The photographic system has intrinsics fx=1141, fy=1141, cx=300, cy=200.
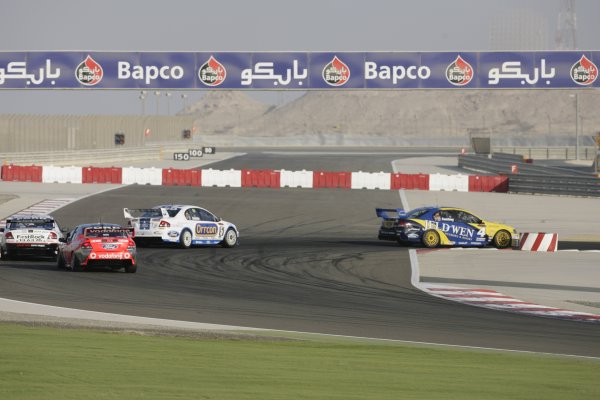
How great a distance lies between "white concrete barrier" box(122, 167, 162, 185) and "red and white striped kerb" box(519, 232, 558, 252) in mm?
25869

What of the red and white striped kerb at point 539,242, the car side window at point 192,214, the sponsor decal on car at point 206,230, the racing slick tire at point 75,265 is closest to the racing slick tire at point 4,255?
the racing slick tire at point 75,265

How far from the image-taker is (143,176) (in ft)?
178

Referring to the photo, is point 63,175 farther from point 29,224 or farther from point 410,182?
point 29,224

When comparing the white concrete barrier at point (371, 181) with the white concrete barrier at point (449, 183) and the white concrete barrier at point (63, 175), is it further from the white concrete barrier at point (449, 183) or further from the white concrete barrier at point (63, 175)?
the white concrete barrier at point (63, 175)

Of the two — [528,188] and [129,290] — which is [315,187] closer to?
[528,188]

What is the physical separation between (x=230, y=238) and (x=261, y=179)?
22574 millimetres

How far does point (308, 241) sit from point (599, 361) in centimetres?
1927

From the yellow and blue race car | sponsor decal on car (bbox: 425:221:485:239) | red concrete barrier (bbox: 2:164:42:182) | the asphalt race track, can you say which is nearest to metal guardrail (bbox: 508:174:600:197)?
the asphalt race track

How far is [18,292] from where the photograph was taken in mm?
21156

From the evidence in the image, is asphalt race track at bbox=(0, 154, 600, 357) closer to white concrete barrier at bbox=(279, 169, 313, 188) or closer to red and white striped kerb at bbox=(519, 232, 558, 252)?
red and white striped kerb at bbox=(519, 232, 558, 252)

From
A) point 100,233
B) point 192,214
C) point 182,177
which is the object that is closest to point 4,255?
point 100,233

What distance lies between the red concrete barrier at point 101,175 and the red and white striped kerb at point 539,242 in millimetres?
27188

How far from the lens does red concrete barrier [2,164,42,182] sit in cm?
5512

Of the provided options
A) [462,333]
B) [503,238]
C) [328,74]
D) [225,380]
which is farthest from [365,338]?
[328,74]
